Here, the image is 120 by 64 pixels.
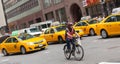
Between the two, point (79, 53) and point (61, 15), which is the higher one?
point (61, 15)

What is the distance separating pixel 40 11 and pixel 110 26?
55.9m

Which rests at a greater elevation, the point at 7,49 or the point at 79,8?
the point at 79,8

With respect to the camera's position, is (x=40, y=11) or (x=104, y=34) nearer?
(x=104, y=34)

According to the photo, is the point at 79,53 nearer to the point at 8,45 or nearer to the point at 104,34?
the point at 104,34

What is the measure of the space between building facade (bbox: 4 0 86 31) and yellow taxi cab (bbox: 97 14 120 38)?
3456cm

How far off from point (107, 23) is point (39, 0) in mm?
54492

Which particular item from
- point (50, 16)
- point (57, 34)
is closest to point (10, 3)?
point (50, 16)

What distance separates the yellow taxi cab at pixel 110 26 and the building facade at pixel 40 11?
113 feet

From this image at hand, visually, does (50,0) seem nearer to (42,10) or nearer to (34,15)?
(42,10)

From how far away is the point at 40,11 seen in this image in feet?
255

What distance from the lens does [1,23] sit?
7338 centimetres

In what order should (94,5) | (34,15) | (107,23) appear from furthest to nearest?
(34,15)
(94,5)
(107,23)

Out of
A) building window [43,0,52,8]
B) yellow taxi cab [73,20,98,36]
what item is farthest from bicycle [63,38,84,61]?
building window [43,0,52,8]

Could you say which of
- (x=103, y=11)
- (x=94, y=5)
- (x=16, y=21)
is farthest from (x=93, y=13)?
(x=16, y=21)
